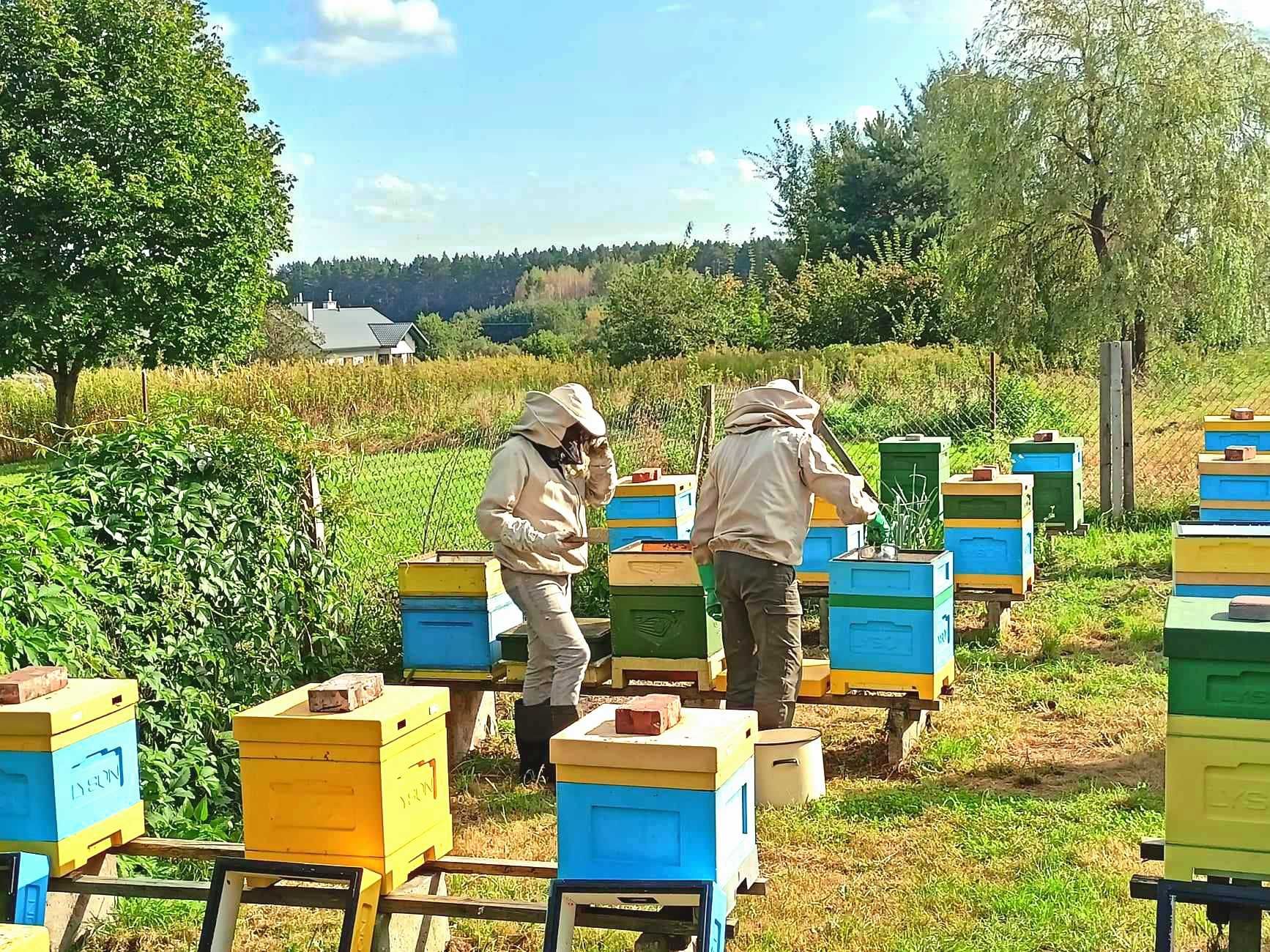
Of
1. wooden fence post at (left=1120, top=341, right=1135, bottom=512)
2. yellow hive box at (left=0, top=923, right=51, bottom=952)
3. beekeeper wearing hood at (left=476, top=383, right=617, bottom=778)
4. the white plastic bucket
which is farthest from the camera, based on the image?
wooden fence post at (left=1120, top=341, right=1135, bottom=512)

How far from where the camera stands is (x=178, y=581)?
16.5 ft

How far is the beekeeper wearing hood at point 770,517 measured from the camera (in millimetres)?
5117

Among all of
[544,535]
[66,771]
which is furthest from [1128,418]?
[66,771]

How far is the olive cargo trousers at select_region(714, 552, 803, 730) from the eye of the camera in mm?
5141

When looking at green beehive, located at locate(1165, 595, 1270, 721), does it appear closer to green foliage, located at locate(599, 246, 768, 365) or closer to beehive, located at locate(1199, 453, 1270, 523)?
beehive, located at locate(1199, 453, 1270, 523)

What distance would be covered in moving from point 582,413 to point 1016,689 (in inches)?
122

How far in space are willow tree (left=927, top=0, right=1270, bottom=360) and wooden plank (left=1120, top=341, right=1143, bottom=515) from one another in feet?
30.4

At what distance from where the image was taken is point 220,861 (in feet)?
10.6

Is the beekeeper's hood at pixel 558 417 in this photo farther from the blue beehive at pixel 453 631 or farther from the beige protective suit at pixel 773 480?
the blue beehive at pixel 453 631

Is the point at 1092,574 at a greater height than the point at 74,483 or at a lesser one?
lesser

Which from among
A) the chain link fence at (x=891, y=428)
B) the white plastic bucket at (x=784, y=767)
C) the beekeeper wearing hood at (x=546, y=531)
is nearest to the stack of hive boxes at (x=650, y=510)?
the chain link fence at (x=891, y=428)

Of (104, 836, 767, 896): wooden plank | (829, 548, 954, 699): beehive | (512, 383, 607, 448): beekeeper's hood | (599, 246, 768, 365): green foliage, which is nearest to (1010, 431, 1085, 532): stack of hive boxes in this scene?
(829, 548, 954, 699): beehive

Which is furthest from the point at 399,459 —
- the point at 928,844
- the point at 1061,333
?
the point at 1061,333

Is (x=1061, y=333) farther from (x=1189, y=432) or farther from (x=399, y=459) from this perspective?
(x=399, y=459)
